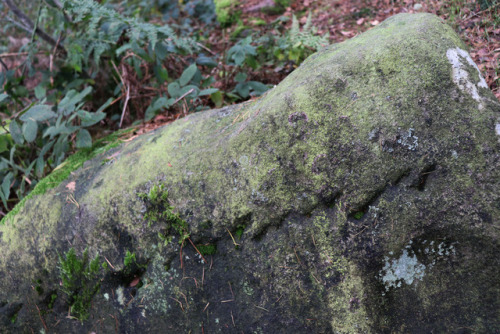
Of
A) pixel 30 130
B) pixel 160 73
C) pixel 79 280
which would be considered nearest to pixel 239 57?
pixel 160 73

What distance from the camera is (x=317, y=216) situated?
1.77 metres

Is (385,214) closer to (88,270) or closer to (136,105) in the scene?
(88,270)

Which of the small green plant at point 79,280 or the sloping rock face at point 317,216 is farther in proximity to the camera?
the small green plant at point 79,280

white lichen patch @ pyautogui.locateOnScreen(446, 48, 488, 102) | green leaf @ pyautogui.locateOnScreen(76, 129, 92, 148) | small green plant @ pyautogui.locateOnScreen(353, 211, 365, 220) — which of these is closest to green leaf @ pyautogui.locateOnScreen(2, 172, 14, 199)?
green leaf @ pyautogui.locateOnScreen(76, 129, 92, 148)

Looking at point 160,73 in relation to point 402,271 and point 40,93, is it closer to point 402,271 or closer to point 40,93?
point 40,93

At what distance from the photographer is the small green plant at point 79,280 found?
215 cm

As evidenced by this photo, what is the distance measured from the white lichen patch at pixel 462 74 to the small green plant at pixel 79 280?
225 cm

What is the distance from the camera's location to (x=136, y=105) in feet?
12.9

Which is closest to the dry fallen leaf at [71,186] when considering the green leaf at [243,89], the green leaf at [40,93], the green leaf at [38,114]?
the green leaf at [38,114]

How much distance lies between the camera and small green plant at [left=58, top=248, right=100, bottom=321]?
215 centimetres

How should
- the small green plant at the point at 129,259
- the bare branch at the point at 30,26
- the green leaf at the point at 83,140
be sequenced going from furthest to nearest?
the bare branch at the point at 30,26
the green leaf at the point at 83,140
the small green plant at the point at 129,259

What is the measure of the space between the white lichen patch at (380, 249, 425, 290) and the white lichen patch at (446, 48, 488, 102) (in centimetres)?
83

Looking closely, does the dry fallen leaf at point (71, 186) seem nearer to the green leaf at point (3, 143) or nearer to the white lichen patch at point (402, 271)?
the green leaf at point (3, 143)

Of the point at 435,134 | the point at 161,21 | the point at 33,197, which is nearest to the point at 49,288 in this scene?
the point at 33,197
